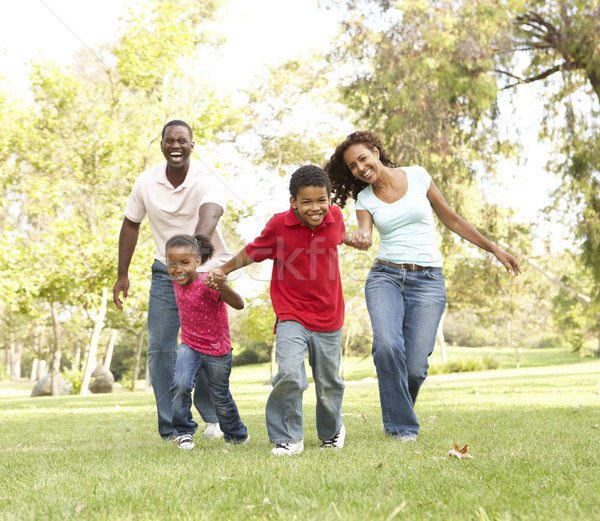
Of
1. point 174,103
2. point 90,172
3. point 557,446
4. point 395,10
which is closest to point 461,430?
point 557,446

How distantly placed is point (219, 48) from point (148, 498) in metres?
25.3

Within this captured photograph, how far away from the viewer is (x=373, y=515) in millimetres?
2352

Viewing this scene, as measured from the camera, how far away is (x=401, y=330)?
4.68m

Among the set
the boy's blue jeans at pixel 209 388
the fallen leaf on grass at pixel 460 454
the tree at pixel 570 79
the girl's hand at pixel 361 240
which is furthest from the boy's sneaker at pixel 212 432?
the tree at pixel 570 79

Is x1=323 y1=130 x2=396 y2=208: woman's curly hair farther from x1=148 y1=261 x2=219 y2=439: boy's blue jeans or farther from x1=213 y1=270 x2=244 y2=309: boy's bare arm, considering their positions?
x1=148 y1=261 x2=219 y2=439: boy's blue jeans

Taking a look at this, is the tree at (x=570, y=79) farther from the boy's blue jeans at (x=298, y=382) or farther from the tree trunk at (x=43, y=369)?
the tree trunk at (x=43, y=369)

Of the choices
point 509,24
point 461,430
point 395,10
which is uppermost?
point 395,10

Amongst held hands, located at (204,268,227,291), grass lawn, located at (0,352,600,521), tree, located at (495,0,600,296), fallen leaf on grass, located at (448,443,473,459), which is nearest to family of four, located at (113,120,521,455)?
held hands, located at (204,268,227,291)

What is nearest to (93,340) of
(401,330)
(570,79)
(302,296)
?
(570,79)

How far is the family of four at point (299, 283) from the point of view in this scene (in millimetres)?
4223

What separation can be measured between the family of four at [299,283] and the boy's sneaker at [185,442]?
1 centimetres

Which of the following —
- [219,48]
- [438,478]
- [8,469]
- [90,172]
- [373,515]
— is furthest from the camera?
[219,48]

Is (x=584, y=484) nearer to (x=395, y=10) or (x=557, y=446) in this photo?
(x=557, y=446)

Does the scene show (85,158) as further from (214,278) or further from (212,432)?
(214,278)
